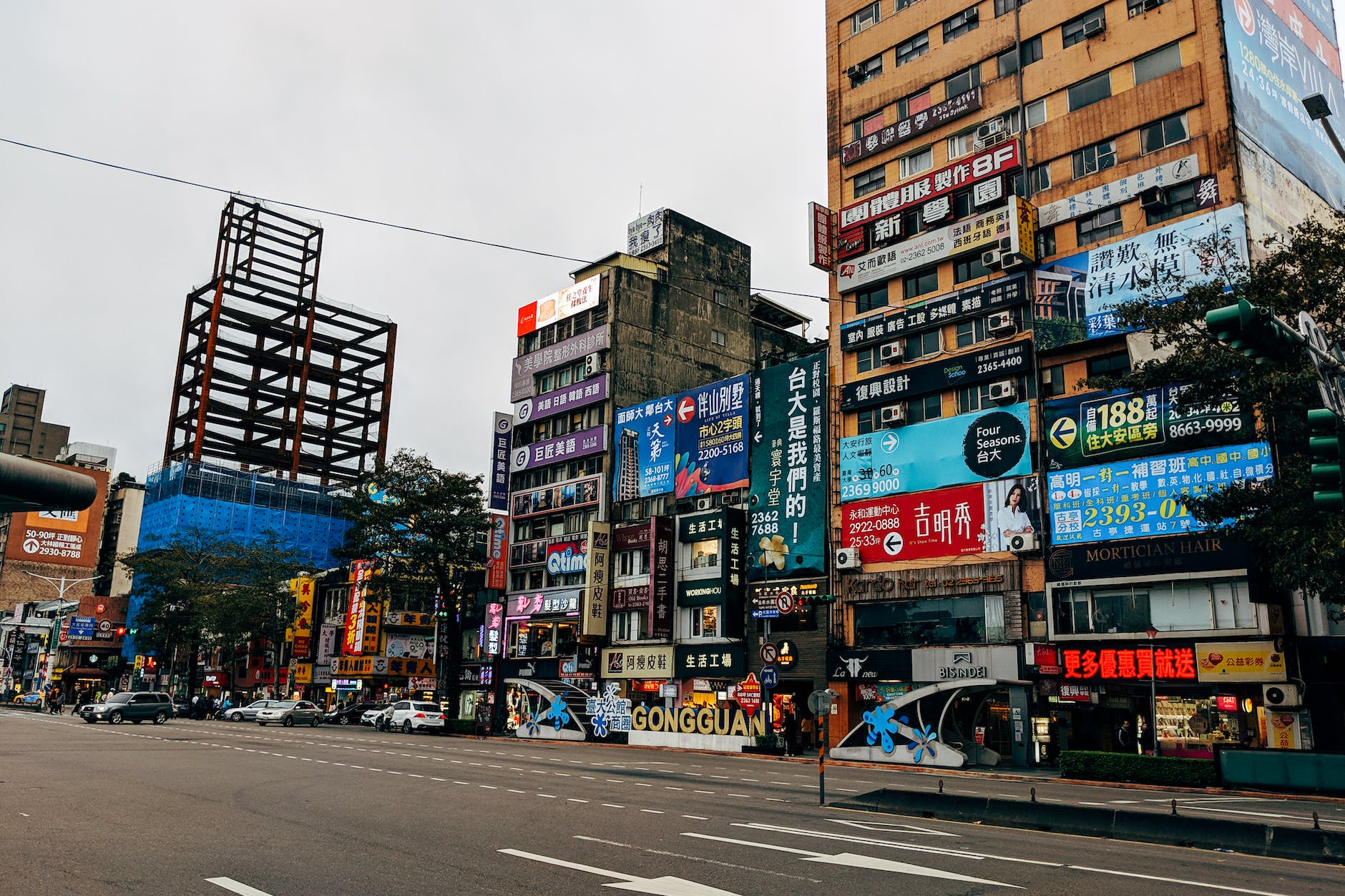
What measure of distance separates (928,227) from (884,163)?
5687 millimetres

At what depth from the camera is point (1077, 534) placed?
3922 cm

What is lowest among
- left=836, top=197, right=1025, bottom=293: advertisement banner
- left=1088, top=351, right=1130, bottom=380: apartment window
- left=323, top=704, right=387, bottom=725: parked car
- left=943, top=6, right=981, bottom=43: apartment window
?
left=323, top=704, right=387, bottom=725: parked car

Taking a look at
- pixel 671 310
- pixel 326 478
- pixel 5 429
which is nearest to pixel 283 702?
pixel 671 310

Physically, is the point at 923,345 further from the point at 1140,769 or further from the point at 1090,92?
the point at 1140,769

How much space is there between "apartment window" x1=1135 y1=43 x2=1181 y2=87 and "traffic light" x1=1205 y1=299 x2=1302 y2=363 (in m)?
36.5

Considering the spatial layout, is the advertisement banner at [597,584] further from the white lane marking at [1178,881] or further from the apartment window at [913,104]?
the white lane marking at [1178,881]

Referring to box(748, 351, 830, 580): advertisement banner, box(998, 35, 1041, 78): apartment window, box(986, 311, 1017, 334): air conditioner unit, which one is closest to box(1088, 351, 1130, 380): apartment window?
box(986, 311, 1017, 334): air conditioner unit

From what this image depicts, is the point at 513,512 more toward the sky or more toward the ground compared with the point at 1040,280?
more toward the ground

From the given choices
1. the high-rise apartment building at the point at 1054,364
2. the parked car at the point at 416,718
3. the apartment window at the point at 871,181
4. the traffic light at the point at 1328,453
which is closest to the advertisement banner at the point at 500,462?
the parked car at the point at 416,718

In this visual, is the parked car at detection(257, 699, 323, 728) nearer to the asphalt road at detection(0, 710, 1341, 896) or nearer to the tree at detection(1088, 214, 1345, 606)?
the asphalt road at detection(0, 710, 1341, 896)

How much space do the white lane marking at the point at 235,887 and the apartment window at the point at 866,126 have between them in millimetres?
49314

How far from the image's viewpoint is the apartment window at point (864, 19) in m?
54.4

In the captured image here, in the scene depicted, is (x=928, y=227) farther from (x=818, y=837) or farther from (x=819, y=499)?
(x=818, y=837)

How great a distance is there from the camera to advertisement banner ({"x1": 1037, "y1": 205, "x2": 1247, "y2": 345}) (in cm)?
3731
